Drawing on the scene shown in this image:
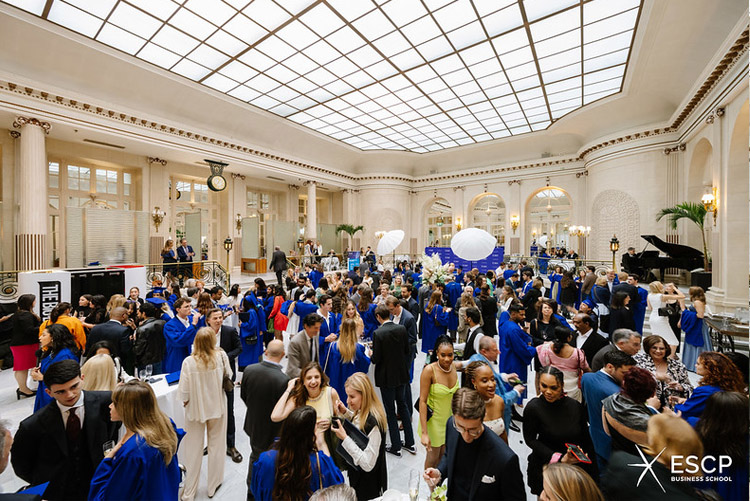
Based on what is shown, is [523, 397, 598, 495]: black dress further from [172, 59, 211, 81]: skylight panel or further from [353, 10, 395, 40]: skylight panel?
[172, 59, 211, 81]: skylight panel

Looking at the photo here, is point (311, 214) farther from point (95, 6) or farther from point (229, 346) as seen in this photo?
point (229, 346)

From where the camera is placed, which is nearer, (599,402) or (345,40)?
(599,402)

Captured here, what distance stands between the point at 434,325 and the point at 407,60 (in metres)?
8.27

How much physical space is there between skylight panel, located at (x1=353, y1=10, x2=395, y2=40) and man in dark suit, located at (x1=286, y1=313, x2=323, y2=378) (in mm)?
7732

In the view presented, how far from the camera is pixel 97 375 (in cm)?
274

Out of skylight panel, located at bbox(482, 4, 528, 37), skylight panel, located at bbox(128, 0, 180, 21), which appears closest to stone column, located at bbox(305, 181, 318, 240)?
skylight panel, located at bbox(128, 0, 180, 21)

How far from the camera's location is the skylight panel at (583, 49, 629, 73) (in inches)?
375

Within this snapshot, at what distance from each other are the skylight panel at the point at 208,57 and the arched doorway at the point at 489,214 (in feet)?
52.3

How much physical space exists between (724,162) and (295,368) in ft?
37.3

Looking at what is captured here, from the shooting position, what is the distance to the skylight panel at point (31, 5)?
7336 millimetres

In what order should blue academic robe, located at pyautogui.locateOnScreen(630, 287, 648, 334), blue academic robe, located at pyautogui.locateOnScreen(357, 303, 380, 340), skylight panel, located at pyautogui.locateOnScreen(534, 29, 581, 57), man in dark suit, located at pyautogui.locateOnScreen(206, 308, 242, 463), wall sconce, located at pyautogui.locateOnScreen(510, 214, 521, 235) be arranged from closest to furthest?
man in dark suit, located at pyautogui.locateOnScreen(206, 308, 242, 463) → blue academic robe, located at pyautogui.locateOnScreen(357, 303, 380, 340) → blue academic robe, located at pyautogui.locateOnScreen(630, 287, 648, 334) → skylight panel, located at pyautogui.locateOnScreen(534, 29, 581, 57) → wall sconce, located at pyautogui.locateOnScreen(510, 214, 521, 235)

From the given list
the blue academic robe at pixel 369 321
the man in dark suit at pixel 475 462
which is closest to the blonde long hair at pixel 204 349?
the man in dark suit at pixel 475 462

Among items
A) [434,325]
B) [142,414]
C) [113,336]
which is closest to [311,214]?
[434,325]

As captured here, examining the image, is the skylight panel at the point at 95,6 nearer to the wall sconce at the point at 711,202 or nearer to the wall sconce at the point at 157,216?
the wall sconce at the point at 157,216
